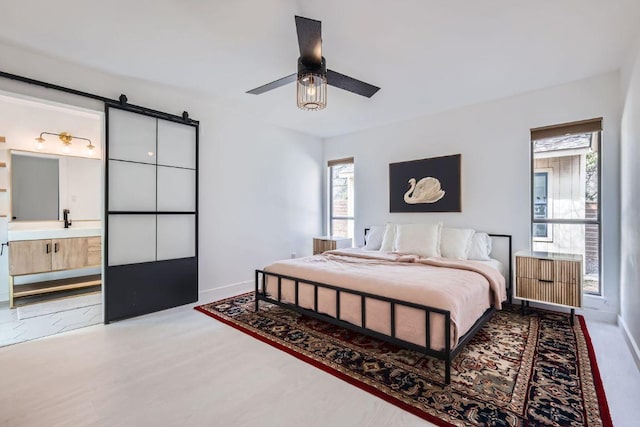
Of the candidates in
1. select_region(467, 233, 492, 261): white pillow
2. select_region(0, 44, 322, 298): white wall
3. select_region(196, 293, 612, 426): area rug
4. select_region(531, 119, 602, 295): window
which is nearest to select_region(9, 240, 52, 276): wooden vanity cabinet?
select_region(0, 44, 322, 298): white wall

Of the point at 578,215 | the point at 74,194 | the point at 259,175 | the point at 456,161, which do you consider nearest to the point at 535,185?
the point at 578,215

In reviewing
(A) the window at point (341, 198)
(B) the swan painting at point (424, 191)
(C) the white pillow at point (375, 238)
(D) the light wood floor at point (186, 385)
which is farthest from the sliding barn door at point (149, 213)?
(B) the swan painting at point (424, 191)

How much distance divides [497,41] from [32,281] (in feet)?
21.0

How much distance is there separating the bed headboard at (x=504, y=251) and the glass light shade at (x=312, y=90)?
2.94 meters

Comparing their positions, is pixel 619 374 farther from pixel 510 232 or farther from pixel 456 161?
pixel 456 161

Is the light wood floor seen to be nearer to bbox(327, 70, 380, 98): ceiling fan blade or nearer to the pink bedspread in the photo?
the pink bedspread

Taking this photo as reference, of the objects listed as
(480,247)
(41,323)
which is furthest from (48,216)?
(480,247)

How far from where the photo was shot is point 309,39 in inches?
80.1

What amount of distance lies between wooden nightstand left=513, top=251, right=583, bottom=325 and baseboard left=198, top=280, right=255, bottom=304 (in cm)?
352

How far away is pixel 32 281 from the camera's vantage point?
13.8 feet

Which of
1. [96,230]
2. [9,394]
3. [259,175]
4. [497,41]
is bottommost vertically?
[9,394]

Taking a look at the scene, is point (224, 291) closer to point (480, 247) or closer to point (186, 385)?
point (186, 385)

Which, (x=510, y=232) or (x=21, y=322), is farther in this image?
(x=510, y=232)

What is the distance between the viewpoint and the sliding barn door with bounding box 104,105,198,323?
320 centimetres
